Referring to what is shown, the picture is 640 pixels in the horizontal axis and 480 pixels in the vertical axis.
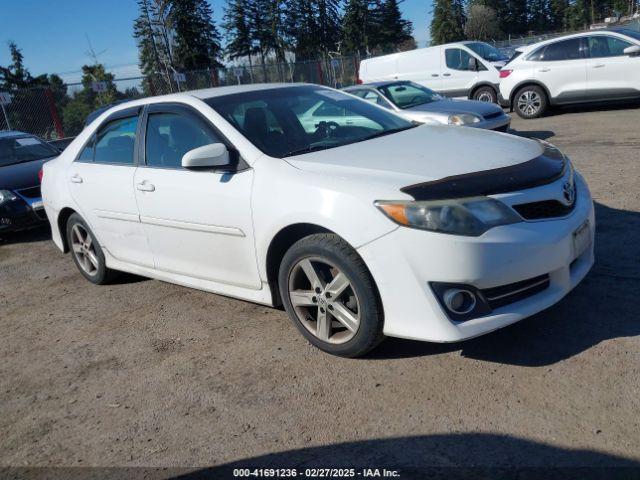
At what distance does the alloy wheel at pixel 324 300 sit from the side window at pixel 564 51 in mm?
11103

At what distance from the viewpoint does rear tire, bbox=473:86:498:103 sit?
48.9ft

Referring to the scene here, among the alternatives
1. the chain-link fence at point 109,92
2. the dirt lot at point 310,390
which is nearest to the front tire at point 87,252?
the dirt lot at point 310,390

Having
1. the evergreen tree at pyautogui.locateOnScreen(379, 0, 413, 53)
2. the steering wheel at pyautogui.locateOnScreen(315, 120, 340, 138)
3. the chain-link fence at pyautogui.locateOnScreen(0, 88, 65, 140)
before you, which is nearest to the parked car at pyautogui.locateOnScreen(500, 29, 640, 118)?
the steering wheel at pyautogui.locateOnScreen(315, 120, 340, 138)

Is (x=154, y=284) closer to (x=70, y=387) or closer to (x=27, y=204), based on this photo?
(x=70, y=387)

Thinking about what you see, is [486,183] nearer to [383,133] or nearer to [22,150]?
[383,133]

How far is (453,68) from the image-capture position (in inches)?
610

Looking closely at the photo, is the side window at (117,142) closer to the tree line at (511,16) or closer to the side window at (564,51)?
the side window at (564,51)

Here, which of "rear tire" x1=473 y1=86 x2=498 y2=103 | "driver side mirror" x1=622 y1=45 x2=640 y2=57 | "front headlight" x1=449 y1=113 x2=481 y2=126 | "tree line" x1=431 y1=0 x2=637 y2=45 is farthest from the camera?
"tree line" x1=431 y1=0 x2=637 y2=45

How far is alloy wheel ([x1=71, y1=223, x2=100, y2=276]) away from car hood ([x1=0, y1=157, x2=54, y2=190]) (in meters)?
2.69

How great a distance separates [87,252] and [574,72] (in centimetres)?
1071

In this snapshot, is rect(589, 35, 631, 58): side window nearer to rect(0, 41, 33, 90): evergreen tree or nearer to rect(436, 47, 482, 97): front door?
rect(436, 47, 482, 97): front door

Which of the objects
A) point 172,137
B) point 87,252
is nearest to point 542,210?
point 172,137

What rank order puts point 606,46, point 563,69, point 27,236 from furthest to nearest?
point 563,69 → point 606,46 → point 27,236

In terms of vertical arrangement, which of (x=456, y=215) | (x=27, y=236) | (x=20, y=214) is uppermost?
(x=456, y=215)
